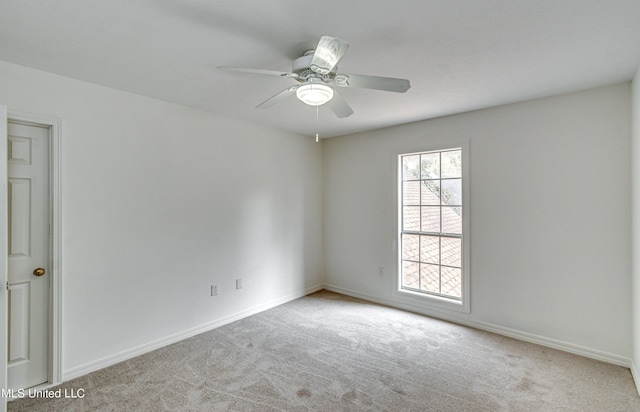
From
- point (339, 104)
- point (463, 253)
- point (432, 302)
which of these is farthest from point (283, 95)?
point (432, 302)

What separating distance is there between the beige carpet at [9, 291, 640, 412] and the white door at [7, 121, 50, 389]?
0.30 metres

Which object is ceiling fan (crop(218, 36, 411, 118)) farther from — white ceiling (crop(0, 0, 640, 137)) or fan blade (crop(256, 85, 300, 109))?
white ceiling (crop(0, 0, 640, 137))

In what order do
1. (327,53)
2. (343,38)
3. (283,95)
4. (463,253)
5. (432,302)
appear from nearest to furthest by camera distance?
(327,53), (343,38), (283,95), (463,253), (432,302)

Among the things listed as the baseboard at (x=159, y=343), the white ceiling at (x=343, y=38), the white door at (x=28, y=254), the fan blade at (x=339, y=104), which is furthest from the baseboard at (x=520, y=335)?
the white door at (x=28, y=254)

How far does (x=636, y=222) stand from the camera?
2418 millimetres

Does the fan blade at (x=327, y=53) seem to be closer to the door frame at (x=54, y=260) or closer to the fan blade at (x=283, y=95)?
the fan blade at (x=283, y=95)

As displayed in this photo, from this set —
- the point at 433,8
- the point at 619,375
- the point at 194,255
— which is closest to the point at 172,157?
the point at 194,255

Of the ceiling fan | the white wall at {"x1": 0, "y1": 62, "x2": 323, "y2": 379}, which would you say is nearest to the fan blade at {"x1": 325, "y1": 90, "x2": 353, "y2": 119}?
the ceiling fan

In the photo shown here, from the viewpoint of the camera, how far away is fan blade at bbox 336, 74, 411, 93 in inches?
73.4

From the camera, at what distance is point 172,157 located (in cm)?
317

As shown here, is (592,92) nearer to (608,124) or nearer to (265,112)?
(608,124)

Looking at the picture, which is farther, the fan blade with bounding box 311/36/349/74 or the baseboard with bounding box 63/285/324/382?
the baseboard with bounding box 63/285/324/382

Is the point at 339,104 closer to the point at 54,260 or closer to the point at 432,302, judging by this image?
the point at 54,260

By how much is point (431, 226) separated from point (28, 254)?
401 cm
